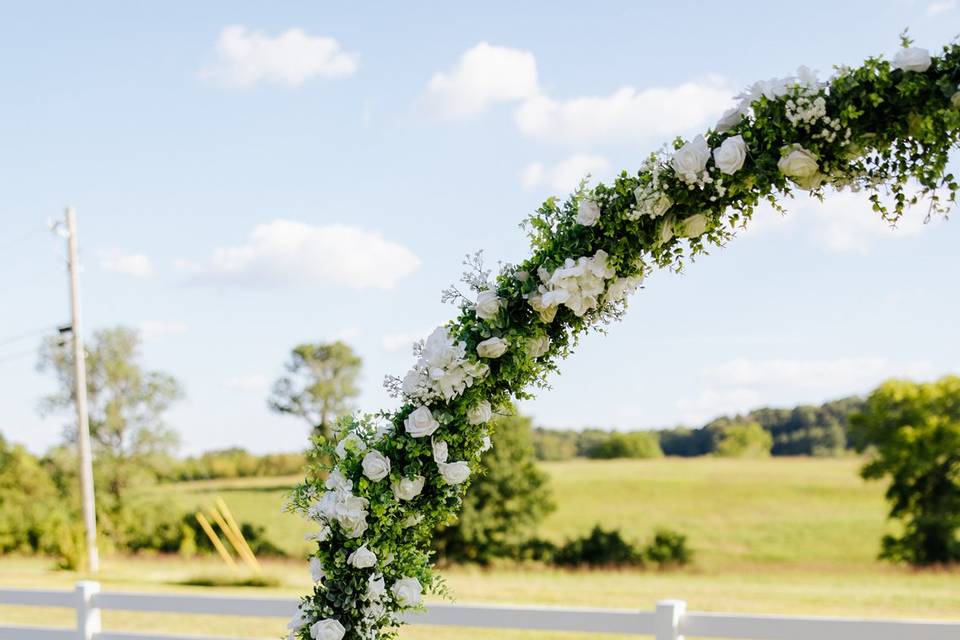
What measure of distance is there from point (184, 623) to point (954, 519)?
17.0 m

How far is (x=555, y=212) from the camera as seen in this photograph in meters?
3.01

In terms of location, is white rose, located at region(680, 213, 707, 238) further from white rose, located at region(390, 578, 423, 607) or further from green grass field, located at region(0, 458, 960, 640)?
green grass field, located at region(0, 458, 960, 640)

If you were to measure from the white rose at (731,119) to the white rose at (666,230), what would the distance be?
29 centimetres

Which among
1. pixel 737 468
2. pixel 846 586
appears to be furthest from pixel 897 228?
pixel 737 468

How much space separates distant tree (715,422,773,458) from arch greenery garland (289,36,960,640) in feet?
104

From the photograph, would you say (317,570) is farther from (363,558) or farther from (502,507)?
(502,507)

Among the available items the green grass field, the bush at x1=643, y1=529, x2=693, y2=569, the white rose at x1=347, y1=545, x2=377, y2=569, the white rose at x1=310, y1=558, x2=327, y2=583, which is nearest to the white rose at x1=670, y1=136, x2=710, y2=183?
the white rose at x1=347, y1=545, x2=377, y2=569

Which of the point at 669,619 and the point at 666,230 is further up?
the point at 666,230

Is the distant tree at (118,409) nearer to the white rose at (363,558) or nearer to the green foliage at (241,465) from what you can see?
the green foliage at (241,465)

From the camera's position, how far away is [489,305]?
9.67 ft

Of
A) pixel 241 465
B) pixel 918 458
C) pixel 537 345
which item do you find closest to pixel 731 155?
pixel 537 345

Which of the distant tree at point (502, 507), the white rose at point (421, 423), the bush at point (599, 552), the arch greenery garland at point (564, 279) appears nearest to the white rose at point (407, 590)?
the arch greenery garland at point (564, 279)

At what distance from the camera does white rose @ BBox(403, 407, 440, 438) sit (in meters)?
2.96

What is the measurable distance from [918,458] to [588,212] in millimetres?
21761
